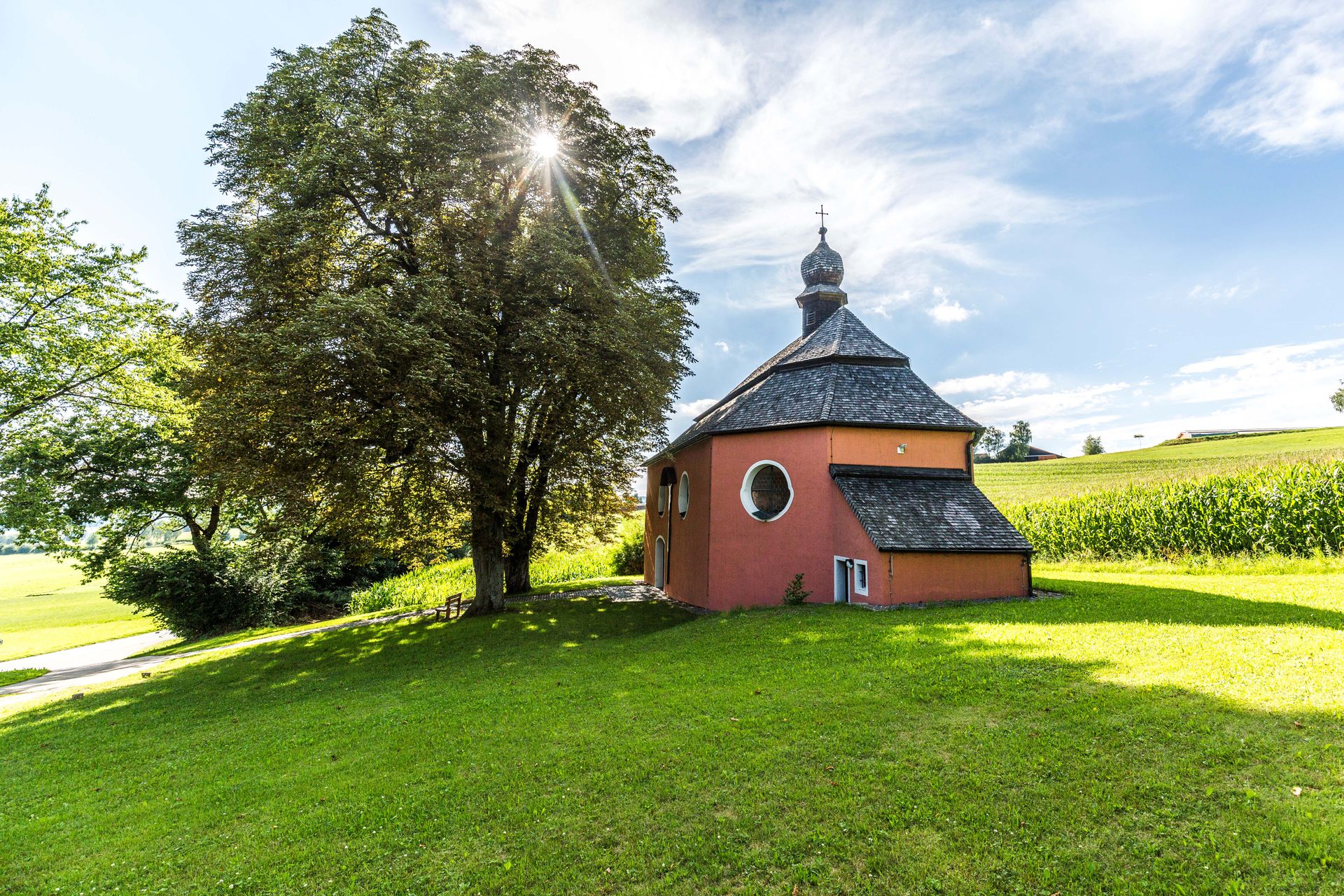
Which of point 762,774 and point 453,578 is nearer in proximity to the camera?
point 762,774

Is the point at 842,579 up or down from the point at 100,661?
up

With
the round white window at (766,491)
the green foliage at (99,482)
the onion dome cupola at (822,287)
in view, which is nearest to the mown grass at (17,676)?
the green foliage at (99,482)

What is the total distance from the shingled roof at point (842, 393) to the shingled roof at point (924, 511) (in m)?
1.36

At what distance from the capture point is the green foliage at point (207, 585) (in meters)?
20.1

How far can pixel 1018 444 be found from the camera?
80312 mm

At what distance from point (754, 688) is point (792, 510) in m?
8.00

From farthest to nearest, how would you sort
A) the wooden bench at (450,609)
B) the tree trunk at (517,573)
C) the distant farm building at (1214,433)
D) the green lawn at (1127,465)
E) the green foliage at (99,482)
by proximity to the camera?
the distant farm building at (1214,433) → the green lawn at (1127,465) → the tree trunk at (517,573) → the green foliage at (99,482) → the wooden bench at (450,609)

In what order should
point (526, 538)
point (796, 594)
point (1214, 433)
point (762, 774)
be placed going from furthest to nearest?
1. point (1214, 433)
2. point (526, 538)
3. point (796, 594)
4. point (762, 774)

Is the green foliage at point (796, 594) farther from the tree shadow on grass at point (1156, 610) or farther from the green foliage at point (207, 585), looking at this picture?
the green foliage at point (207, 585)

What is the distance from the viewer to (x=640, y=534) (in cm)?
3195

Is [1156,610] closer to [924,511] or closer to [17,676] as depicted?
[924,511]

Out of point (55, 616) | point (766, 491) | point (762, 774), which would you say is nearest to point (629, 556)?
point (766, 491)

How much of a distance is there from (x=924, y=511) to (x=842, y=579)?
105 inches

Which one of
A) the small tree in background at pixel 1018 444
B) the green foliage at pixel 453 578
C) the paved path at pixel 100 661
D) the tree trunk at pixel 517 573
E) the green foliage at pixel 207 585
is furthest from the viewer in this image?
the small tree in background at pixel 1018 444
